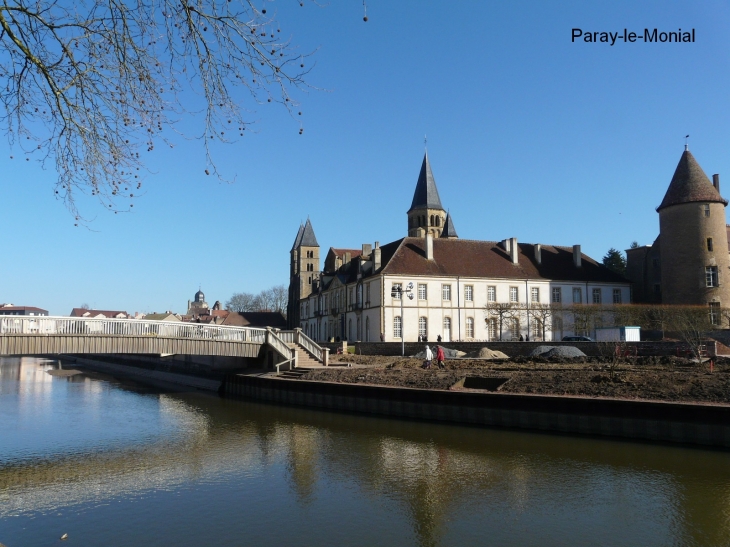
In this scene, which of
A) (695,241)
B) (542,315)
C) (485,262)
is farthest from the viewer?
(485,262)

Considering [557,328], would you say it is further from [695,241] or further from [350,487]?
[350,487]

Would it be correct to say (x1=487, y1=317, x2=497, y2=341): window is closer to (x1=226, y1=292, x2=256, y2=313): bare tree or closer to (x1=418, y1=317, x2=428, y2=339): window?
(x1=418, y1=317, x2=428, y2=339): window

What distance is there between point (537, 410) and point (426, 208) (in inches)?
2361

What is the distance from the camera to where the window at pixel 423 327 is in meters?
56.3

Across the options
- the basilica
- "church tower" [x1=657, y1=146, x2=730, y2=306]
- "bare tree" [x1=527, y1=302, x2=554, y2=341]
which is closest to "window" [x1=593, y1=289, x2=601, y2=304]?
the basilica

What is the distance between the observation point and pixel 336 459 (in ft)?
60.4

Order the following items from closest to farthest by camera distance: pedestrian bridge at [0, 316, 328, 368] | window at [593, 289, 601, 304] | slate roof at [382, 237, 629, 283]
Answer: pedestrian bridge at [0, 316, 328, 368] < slate roof at [382, 237, 629, 283] < window at [593, 289, 601, 304]

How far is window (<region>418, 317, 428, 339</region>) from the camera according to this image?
5625 cm

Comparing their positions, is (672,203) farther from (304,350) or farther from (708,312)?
(304,350)

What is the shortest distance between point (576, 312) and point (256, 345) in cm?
3222

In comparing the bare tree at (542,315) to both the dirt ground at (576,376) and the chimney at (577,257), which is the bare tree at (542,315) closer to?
the chimney at (577,257)

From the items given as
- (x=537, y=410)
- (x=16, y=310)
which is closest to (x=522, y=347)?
(x=537, y=410)

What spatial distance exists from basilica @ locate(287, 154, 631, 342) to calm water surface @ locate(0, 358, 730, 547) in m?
31.6

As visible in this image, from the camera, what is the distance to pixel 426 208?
8044 centimetres
